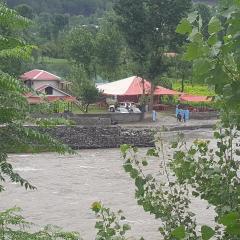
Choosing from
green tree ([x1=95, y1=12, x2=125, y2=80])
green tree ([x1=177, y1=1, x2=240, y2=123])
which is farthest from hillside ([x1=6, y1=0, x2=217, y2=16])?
green tree ([x1=177, y1=1, x2=240, y2=123])

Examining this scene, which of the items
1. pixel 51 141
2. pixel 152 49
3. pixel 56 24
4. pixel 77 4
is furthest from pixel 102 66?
pixel 77 4

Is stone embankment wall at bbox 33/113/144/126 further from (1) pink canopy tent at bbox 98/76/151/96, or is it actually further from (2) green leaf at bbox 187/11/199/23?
(2) green leaf at bbox 187/11/199/23

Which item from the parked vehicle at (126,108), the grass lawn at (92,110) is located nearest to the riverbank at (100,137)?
the parked vehicle at (126,108)

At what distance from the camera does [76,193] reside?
16750mm

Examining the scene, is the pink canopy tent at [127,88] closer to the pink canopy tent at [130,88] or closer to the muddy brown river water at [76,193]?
the pink canopy tent at [130,88]

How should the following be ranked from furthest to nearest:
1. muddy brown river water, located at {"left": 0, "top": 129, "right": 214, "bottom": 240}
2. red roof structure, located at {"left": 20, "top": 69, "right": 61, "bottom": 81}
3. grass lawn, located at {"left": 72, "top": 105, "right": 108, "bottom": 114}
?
red roof structure, located at {"left": 20, "top": 69, "right": 61, "bottom": 81} < grass lawn, located at {"left": 72, "top": 105, "right": 108, "bottom": 114} < muddy brown river water, located at {"left": 0, "top": 129, "right": 214, "bottom": 240}

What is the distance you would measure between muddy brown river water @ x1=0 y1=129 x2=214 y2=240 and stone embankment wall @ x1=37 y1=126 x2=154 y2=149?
5.94 ft

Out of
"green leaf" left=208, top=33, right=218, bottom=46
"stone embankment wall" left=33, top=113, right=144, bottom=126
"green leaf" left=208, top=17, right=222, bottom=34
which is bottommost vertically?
"stone embankment wall" left=33, top=113, right=144, bottom=126

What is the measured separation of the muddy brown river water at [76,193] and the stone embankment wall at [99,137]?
5.94ft

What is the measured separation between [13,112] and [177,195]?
1456 millimetres

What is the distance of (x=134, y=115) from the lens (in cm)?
3300

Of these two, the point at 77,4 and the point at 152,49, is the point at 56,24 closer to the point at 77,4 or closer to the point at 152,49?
the point at 152,49

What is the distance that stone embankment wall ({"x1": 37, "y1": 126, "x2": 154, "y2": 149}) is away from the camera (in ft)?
85.3

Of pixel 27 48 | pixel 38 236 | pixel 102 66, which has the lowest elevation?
pixel 38 236
